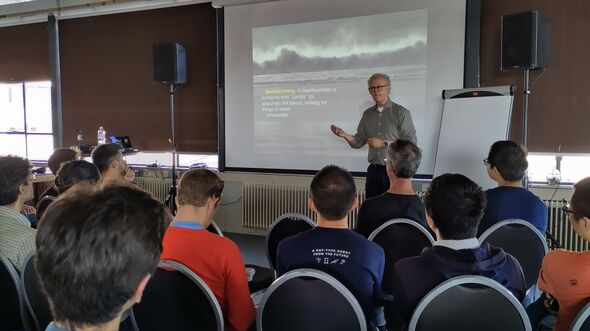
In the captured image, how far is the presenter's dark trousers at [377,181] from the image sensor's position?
3891 millimetres

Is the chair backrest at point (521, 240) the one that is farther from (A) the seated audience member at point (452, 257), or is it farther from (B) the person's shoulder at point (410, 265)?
(B) the person's shoulder at point (410, 265)

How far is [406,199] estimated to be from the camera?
8.25 ft

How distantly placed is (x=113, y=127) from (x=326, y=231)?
559 centimetres

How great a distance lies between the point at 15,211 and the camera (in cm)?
215

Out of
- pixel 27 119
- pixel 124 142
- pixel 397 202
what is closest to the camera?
pixel 397 202

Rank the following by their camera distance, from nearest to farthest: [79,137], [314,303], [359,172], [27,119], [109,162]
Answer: [314,303]
[109,162]
[359,172]
[79,137]
[27,119]

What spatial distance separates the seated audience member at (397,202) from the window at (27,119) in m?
6.23

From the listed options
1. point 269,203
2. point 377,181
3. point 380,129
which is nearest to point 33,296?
point 377,181

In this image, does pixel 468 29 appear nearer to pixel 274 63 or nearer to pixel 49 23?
pixel 274 63

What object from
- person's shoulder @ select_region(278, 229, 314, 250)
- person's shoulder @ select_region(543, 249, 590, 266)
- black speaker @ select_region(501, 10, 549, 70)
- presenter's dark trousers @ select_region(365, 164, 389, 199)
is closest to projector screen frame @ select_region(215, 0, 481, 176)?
black speaker @ select_region(501, 10, 549, 70)

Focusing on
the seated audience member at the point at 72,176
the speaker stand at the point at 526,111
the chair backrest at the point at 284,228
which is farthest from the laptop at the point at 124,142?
the speaker stand at the point at 526,111

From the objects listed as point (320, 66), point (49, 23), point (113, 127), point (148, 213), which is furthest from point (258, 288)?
point (49, 23)

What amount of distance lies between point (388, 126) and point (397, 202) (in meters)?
1.70

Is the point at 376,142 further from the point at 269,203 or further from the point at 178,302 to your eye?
the point at 178,302
